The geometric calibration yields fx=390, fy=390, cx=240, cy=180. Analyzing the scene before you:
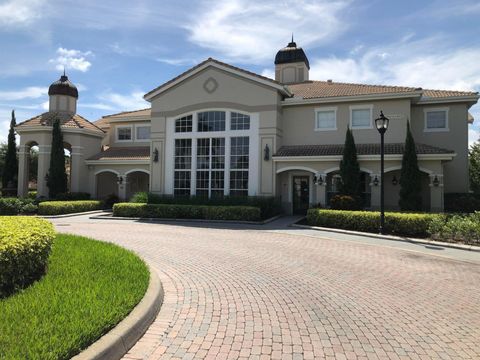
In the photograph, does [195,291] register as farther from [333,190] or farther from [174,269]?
[333,190]

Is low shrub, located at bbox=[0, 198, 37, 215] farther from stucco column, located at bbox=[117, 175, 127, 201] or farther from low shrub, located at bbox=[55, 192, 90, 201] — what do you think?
stucco column, located at bbox=[117, 175, 127, 201]

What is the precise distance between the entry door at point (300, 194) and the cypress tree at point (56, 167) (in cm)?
1663

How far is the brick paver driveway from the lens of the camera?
15.7 ft

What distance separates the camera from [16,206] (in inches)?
934

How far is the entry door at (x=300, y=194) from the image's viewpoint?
76.9 ft

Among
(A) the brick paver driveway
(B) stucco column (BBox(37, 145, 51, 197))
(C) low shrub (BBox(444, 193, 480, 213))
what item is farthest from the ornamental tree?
(B) stucco column (BBox(37, 145, 51, 197))

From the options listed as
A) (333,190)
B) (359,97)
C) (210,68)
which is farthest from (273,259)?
(210,68)

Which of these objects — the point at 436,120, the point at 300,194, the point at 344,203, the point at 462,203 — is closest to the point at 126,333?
the point at 344,203

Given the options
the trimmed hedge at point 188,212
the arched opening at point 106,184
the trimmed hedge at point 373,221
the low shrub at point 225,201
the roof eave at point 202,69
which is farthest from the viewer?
the arched opening at point 106,184

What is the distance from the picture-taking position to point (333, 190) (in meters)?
22.7

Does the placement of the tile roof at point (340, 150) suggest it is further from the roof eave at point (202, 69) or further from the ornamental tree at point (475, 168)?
the ornamental tree at point (475, 168)


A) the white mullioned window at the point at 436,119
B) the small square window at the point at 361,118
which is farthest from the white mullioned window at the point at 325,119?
the white mullioned window at the point at 436,119

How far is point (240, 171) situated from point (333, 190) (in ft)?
18.3

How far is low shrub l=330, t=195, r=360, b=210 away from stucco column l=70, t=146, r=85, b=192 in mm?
19274
